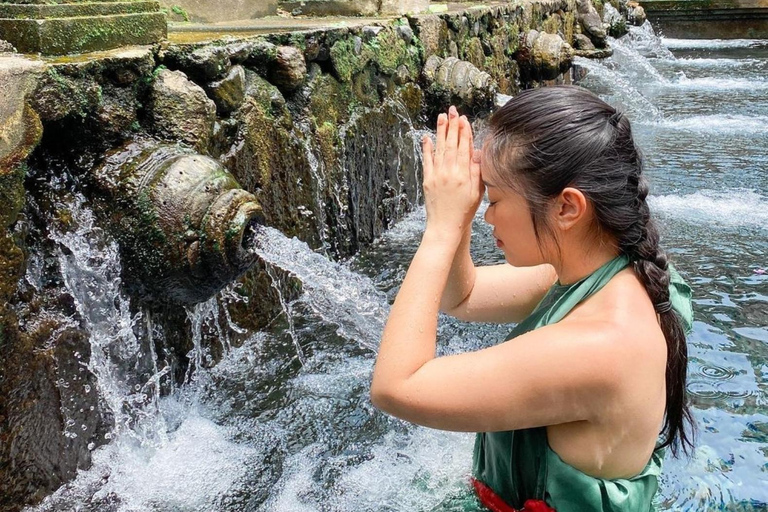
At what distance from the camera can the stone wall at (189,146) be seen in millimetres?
2217

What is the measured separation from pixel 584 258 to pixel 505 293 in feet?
1.37

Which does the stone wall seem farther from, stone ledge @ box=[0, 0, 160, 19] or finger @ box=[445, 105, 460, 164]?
finger @ box=[445, 105, 460, 164]

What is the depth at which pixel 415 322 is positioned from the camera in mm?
1502

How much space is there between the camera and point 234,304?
133 inches

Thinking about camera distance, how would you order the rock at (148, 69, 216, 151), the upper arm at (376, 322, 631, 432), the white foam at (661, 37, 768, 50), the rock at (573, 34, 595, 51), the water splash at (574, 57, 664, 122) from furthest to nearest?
the white foam at (661, 37, 768, 50) < the rock at (573, 34, 595, 51) < the water splash at (574, 57, 664, 122) < the rock at (148, 69, 216, 151) < the upper arm at (376, 322, 631, 432)

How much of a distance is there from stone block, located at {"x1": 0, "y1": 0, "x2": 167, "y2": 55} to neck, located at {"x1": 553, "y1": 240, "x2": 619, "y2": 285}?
1879 mm

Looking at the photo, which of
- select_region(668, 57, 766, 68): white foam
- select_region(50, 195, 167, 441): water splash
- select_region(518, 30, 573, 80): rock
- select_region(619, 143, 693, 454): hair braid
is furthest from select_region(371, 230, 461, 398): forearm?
select_region(668, 57, 766, 68): white foam

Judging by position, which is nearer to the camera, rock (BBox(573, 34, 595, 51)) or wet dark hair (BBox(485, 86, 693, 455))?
wet dark hair (BBox(485, 86, 693, 455))

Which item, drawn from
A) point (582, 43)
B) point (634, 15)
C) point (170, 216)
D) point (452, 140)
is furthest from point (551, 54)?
point (634, 15)

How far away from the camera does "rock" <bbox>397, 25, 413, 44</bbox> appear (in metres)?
5.39

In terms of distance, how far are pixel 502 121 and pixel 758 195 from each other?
4590 mm

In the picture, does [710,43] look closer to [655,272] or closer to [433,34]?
[433,34]

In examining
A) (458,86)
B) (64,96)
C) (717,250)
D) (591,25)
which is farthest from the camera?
(591,25)

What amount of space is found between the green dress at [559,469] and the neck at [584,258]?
0.05 feet
